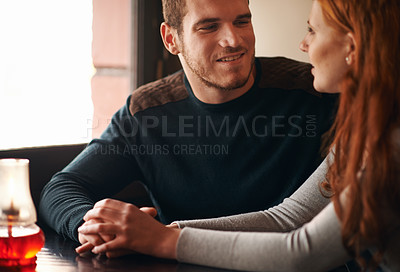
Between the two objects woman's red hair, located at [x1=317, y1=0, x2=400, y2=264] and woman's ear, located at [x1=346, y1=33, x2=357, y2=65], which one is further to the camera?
woman's ear, located at [x1=346, y1=33, x2=357, y2=65]

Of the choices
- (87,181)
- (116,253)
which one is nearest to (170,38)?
(87,181)

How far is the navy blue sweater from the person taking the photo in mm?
1521

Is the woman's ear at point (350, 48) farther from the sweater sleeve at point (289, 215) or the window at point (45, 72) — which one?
the window at point (45, 72)

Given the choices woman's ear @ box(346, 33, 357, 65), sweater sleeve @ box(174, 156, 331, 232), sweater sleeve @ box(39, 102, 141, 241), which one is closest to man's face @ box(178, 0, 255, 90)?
sweater sleeve @ box(39, 102, 141, 241)

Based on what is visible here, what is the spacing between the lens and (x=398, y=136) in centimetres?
90

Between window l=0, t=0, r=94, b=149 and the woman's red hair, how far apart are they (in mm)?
1039

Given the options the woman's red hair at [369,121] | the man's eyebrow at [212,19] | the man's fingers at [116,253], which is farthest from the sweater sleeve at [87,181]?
the woman's red hair at [369,121]

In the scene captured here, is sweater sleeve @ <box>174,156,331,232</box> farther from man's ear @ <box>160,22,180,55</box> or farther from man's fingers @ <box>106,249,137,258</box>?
man's ear @ <box>160,22,180,55</box>

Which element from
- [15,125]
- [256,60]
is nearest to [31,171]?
[15,125]

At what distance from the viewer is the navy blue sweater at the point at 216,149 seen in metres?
1.52

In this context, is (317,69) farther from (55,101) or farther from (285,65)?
(55,101)

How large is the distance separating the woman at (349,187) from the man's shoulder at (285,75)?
496 millimetres

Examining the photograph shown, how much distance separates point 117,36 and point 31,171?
0.66 metres

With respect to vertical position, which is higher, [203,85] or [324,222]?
[203,85]
